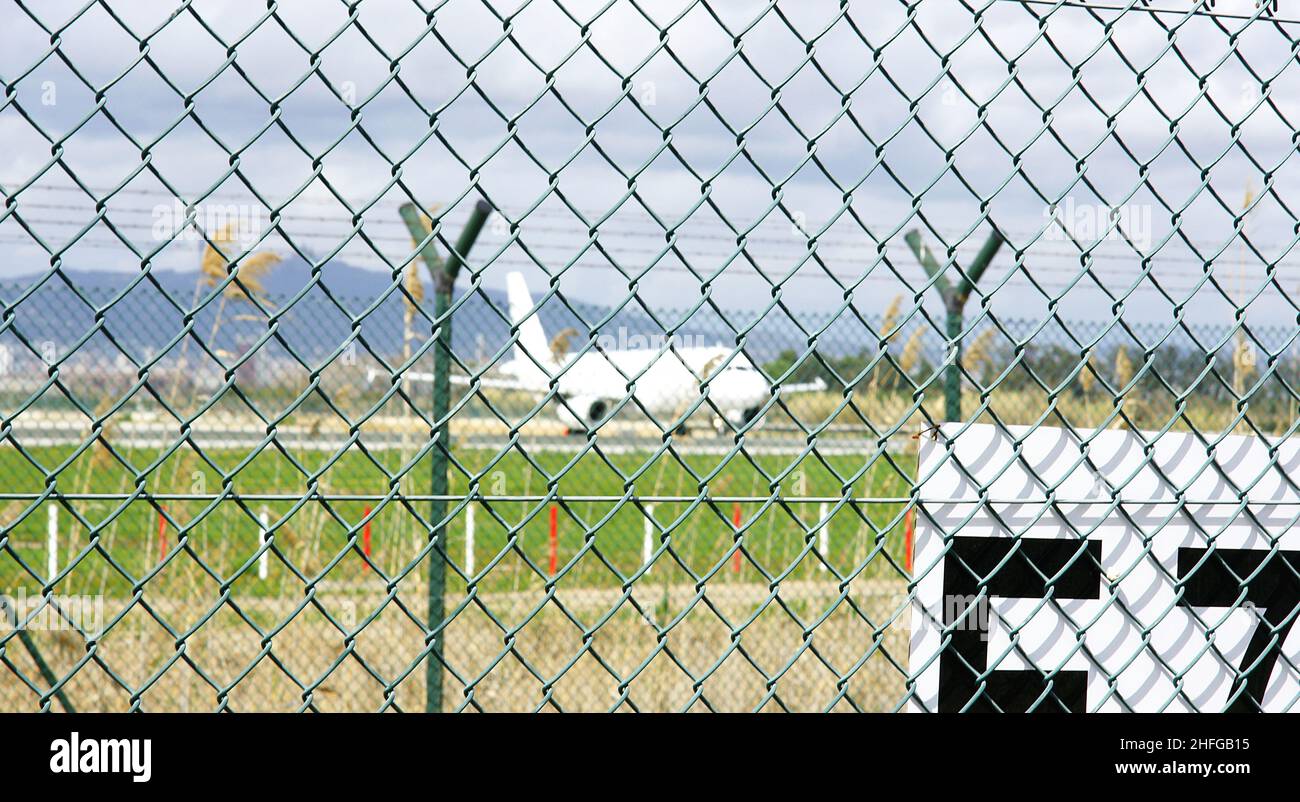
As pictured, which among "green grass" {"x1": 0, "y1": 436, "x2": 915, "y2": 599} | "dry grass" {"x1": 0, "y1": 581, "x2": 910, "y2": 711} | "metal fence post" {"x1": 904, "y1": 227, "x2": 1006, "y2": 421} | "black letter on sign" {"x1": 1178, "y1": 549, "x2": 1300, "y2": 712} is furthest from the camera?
"dry grass" {"x1": 0, "y1": 581, "x2": 910, "y2": 711}

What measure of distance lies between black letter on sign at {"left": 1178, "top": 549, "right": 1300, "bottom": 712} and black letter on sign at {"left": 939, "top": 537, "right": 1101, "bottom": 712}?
0.74 ft

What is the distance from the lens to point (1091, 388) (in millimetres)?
7492

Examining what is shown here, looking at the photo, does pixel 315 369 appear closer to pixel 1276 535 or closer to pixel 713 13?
pixel 713 13

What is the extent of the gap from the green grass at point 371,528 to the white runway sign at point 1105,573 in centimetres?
26

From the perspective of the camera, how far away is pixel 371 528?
6.91m

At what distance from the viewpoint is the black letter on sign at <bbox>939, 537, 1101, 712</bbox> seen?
6.99ft

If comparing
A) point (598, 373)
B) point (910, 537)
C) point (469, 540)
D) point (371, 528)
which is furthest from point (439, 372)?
Result: point (371, 528)

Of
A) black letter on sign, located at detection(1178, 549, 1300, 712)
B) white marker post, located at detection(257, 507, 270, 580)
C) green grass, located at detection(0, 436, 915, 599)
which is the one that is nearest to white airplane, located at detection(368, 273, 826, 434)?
green grass, located at detection(0, 436, 915, 599)

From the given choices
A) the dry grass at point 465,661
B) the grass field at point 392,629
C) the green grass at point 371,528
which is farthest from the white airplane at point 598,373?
the dry grass at point 465,661

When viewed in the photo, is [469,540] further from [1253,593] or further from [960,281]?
[1253,593]

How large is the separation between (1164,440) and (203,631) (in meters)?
5.02

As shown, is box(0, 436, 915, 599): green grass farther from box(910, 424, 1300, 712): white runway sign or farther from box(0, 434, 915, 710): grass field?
box(910, 424, 1300, 712): white runway sign

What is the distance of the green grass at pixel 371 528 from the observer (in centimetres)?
557
